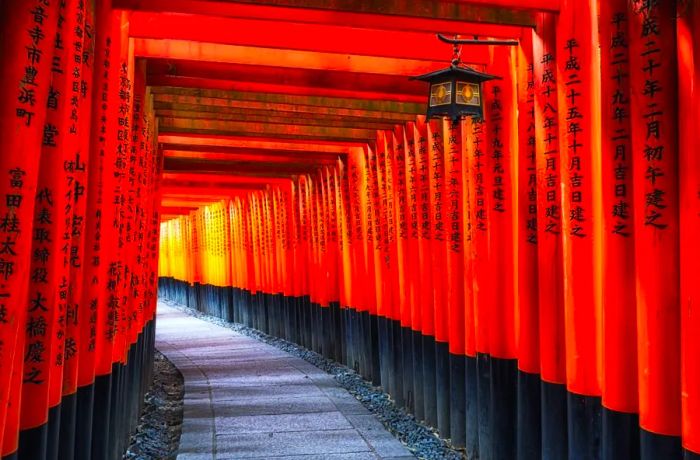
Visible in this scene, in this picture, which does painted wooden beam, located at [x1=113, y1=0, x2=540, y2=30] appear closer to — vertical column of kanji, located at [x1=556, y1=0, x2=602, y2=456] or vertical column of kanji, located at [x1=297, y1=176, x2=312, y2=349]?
vertical column of kanji, located at [x1=556, y1=0, x2=602, y2=456]

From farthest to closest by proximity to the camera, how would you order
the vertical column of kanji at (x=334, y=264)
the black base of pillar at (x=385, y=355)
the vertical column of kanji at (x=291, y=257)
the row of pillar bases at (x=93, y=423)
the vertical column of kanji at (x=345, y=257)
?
1. the vertical column of kanji at (x=291, y=257)
2. the vertical column of kanji at (x=334, y=264)
3. the vertical column of kanji at (x=345, y=257)
4. the black base of pillar at (x=385, y=355)
5. the row of pillar bases at (x=93, y=423)

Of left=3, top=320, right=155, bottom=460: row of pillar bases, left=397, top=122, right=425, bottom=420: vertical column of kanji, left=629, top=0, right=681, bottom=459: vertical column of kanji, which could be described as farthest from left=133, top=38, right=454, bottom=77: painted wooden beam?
left=3, top=320, right=155, bottom=460: row of pillar bases

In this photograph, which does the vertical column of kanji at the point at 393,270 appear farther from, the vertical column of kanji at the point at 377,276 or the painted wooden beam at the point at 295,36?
the painted wooden beam at the point at 295,36

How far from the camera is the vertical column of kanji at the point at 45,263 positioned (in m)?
3.29

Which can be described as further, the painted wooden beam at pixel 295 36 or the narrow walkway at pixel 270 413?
the narrow walkway at pixel 270 413

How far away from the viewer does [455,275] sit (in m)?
7.02

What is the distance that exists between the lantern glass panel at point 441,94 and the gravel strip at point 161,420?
188 inches

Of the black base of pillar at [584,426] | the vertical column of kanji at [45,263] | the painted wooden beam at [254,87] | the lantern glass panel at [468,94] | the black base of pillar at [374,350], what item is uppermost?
the painted wooden beam at [254,87]

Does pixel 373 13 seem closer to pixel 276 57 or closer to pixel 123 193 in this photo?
pixel 276 57

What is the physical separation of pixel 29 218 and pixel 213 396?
24.3 feet

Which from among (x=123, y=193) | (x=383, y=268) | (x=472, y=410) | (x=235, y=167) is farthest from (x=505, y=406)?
(x=235, y=167)

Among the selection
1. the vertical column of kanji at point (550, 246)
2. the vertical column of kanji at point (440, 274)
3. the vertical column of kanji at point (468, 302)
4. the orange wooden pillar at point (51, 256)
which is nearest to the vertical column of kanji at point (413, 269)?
the vertical column of kanji at point (440, 274)

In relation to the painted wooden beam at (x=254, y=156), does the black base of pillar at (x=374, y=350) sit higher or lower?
lower

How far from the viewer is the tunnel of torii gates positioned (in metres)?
3.36
